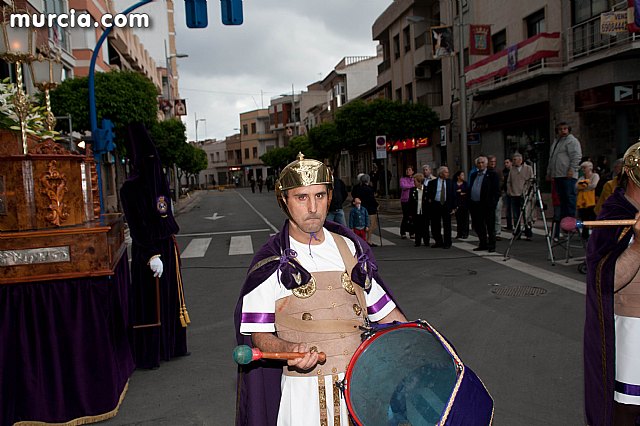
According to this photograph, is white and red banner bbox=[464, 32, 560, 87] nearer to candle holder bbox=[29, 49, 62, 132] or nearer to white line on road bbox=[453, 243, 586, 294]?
white line on road bbox=[453, 243, 586, 294]

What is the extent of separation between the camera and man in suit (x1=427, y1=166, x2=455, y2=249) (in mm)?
11938

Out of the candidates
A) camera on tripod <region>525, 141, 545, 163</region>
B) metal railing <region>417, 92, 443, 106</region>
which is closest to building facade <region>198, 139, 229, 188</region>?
A: metal railing <region>417, 92, 443, 106</region>

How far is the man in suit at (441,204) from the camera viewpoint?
39.2 feet

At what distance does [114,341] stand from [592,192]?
9347 millimetres

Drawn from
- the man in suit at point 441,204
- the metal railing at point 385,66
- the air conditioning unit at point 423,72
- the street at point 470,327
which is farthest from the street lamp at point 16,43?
the metal railing at point 385,66

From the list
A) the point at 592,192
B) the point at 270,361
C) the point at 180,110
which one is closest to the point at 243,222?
the point at 592,192

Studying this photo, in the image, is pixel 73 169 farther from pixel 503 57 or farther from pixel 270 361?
pixel 503 57

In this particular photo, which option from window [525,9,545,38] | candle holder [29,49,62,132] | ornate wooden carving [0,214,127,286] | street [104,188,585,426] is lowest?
street [104,188,585,426]

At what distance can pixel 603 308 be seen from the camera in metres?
2.73

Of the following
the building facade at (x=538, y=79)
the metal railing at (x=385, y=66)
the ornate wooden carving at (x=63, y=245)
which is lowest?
the ornate wooden carving at (x=63, y=245)

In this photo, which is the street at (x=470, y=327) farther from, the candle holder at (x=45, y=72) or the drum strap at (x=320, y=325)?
the candle holder at (x=45, y=72)

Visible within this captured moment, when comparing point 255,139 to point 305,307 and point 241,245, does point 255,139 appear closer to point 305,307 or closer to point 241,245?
point 241,245

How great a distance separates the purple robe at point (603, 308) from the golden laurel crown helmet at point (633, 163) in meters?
0.13

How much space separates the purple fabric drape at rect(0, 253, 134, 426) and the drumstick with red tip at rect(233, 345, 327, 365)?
Answer: 2.61 metres
